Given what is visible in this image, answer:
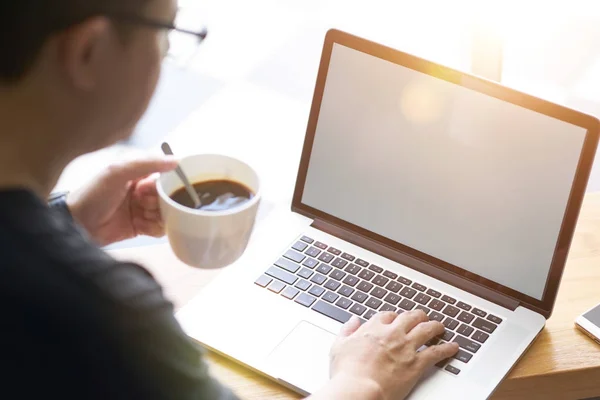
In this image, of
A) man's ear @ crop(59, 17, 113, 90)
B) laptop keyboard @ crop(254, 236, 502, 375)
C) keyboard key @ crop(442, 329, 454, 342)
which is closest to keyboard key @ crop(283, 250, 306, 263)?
laptop keyboard @ crop(254, 236, 502, 375)

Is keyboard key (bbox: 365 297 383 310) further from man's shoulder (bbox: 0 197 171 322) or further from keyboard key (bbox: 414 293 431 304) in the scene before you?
man's shoulder (bbox: 0 197 171 322)

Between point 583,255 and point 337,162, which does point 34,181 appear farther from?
point 583,255

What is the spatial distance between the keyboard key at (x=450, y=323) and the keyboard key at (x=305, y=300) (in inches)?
6.3

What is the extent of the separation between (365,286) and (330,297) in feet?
0.15

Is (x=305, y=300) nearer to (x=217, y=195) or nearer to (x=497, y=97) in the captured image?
(x=217, y=195)

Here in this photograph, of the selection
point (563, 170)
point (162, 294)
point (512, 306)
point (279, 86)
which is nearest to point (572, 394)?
point (512, 306)

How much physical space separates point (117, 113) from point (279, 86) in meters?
1.09

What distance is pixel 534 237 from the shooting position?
956 mm

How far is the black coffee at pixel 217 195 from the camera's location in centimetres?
93

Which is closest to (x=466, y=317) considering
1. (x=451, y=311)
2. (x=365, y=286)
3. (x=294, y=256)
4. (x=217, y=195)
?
(x=451, y=311)

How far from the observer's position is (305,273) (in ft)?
3.33

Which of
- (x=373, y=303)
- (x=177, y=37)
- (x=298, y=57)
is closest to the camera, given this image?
(x=177, y=37)

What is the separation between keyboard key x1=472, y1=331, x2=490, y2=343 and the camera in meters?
0.94

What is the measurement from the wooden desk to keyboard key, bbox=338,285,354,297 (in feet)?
0.48
